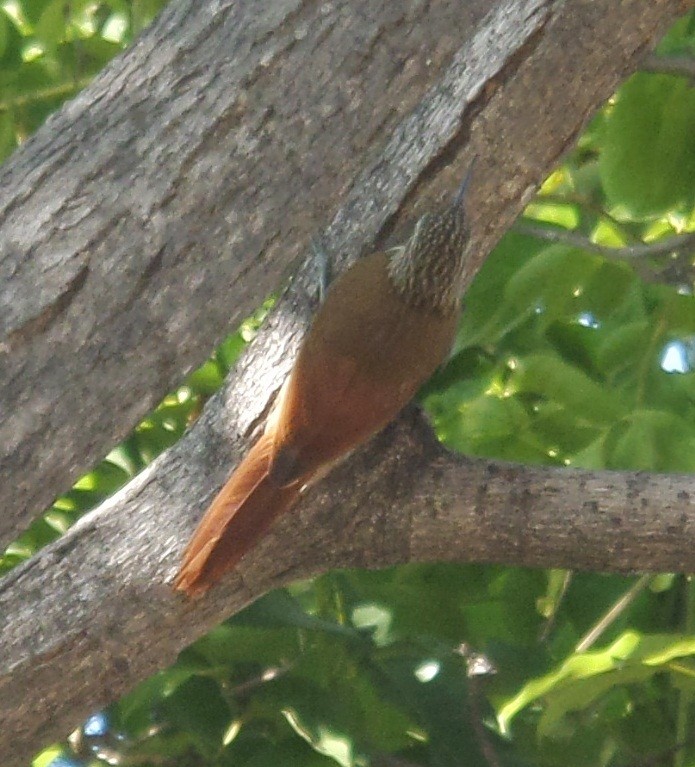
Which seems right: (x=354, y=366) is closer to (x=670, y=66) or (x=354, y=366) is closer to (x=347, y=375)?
(x=347, y=375)

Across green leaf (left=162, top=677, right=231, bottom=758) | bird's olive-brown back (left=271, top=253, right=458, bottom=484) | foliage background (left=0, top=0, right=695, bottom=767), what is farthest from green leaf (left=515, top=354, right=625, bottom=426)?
green leaf (left=162, top=677, right=231, bottom=758)

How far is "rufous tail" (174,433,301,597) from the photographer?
1786 mm

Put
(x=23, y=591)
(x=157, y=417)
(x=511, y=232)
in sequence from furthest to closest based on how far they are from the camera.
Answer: (x=157, y=417), (x=511, y=232), (x=23, y=591)

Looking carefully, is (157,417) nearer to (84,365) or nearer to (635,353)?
(84,365)

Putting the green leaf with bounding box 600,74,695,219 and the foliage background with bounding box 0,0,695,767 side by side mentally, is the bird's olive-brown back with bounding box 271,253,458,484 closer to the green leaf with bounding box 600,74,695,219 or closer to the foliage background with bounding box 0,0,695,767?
the foliage background with bounding box 0,0,695,767

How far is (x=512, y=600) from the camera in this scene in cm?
227

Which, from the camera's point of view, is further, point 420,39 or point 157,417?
point 157,417

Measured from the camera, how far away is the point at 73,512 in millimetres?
2473

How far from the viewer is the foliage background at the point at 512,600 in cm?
200

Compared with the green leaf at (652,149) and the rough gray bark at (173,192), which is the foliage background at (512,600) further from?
the rough gray bark at (173,192)

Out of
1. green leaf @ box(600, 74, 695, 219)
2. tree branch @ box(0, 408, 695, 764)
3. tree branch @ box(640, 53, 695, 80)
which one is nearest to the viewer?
tree branch @ box(0, 408, 695, 764)

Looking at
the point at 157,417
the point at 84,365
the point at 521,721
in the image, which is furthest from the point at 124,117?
the point at 521,721

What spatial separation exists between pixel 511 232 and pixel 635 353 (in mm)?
340

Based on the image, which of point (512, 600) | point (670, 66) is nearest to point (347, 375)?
point (512, 600)
